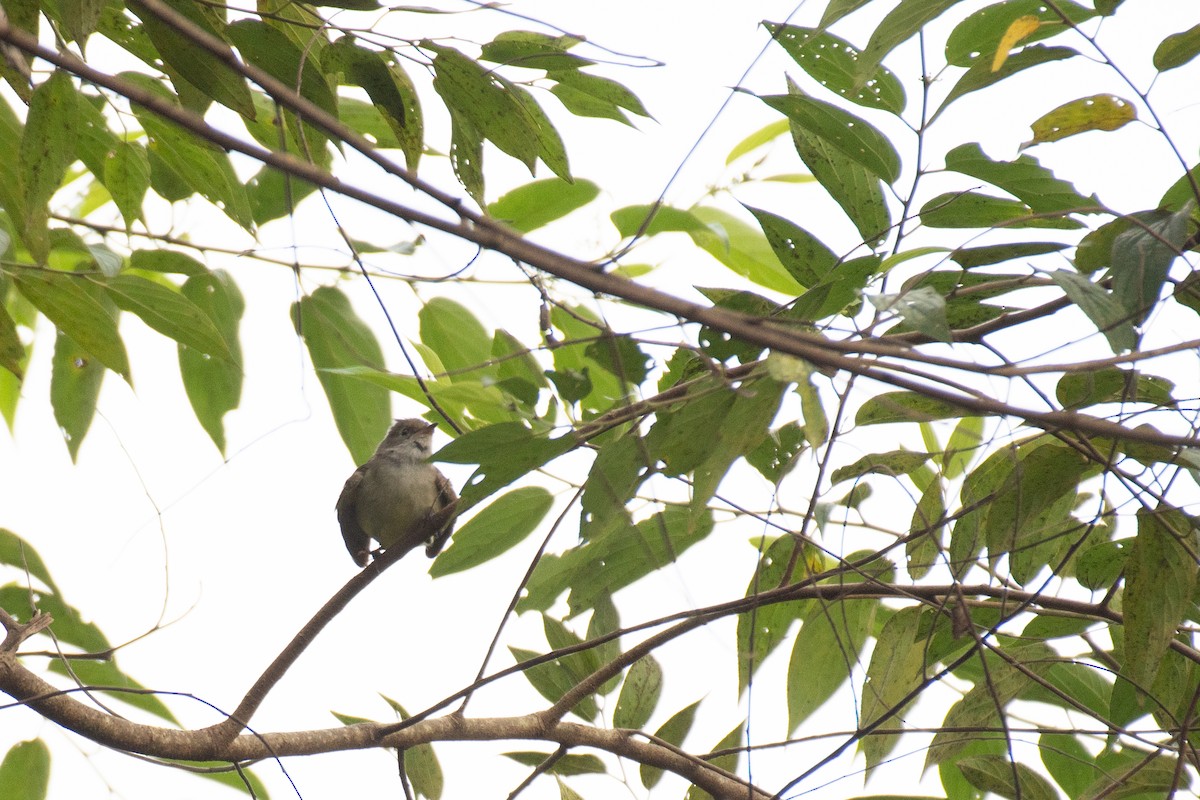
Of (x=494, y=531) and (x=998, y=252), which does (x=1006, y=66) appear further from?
(x=494, y=531)

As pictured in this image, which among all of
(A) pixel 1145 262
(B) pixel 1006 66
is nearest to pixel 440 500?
(B) pixel 1006 66

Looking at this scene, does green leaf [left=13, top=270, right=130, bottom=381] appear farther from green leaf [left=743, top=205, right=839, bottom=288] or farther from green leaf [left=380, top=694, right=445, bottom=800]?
green leaf [left=743, top=205, right=839, bottom=288]

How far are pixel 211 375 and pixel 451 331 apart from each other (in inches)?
31.0

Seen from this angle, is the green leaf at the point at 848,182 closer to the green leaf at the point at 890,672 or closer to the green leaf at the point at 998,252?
the green leaf at the point at 998,252

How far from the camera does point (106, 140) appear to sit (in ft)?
9.78

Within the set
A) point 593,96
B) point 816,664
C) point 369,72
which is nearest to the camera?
point 369,72

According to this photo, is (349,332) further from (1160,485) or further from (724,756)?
(1160,485)

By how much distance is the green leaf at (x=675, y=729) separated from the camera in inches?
128

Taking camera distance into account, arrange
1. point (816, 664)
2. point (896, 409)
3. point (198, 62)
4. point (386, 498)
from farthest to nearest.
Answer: point (386, 498)
point (816, 664)
point (896, 409)
point (198, 62)

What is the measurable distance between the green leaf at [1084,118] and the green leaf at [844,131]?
1.05 feet

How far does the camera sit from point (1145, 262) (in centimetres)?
194

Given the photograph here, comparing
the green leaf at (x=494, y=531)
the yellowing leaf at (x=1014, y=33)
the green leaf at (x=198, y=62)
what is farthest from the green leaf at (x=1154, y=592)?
the green leaf at (x=198, y=62)

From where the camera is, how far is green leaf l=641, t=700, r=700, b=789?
325 centimetres

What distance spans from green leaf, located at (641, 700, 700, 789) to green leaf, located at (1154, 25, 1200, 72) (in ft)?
6.59
